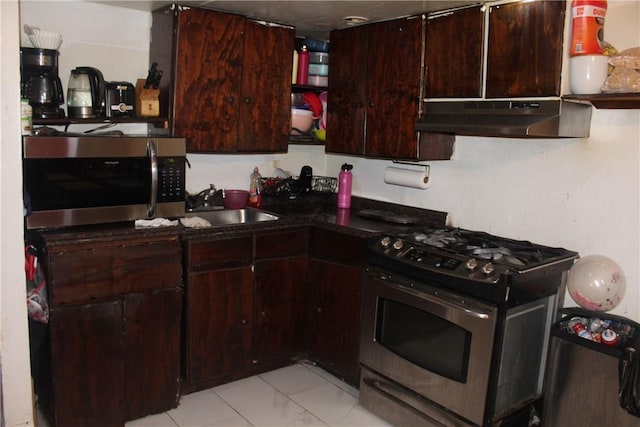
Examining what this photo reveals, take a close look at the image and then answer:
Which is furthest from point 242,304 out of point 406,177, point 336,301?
point 406,177

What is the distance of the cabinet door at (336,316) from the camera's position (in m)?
3.02

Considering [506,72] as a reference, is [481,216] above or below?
below

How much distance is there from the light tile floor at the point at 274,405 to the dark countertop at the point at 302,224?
2.86 feet

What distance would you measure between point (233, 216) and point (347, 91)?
1.05 metres

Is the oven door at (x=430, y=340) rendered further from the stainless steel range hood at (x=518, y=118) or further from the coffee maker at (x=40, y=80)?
the coffee maker at (x=40, y=80)

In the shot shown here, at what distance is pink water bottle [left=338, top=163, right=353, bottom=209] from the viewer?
3.70 m

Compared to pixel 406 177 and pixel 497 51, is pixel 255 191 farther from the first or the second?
pixel 497 51

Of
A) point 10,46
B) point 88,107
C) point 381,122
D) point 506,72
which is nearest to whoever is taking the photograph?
point 10,46

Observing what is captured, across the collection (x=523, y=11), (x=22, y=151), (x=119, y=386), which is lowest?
(x=119, y=386)

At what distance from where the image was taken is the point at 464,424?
94.9 inches

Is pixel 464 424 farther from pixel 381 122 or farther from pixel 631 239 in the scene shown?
pixel 381 122

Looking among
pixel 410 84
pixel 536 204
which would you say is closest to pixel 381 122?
pixel 410 84

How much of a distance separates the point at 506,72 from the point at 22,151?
2.17 meters

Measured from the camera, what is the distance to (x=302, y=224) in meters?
3.17
